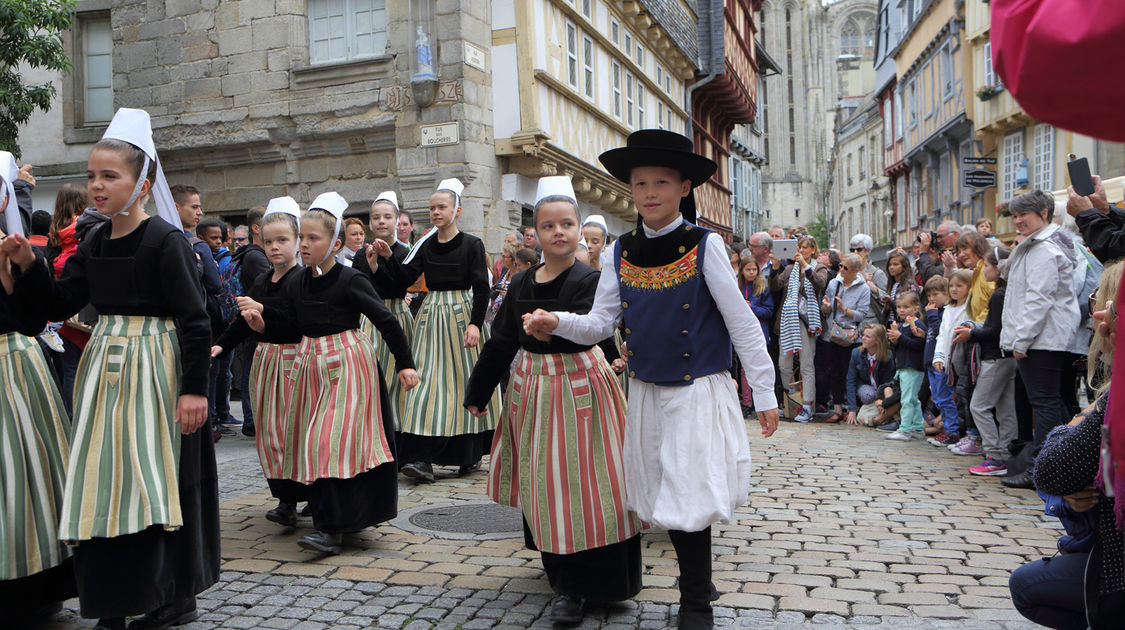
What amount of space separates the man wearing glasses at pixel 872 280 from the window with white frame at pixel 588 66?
742 cm

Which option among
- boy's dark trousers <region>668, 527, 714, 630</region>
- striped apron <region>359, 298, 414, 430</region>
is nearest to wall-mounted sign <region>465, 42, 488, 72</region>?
striped apron <region>359, 298, 414, 430</region>

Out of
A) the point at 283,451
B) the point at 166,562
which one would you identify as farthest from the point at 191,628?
the point at 283,451

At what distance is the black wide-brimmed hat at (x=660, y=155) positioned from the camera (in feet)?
12.4

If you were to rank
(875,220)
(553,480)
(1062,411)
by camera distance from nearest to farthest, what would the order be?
(553,480)
(1062,411)
(875,220)

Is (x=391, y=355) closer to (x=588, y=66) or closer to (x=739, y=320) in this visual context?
(x=739, y=320)

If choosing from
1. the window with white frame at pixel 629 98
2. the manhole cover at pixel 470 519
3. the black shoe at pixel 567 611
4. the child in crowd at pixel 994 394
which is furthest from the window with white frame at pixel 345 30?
the black shoe at pixel 567 611

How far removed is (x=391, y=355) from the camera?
7281 millimetres

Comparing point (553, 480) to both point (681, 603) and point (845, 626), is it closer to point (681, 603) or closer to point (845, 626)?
point (681, 603)

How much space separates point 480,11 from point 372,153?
2.73 m

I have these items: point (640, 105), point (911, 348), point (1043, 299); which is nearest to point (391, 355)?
point (1043, 299)

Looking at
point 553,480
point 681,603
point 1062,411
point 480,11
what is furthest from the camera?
point 480,11

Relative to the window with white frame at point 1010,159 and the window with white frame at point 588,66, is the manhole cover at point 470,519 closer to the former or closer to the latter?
the window with white frame at point 588,66

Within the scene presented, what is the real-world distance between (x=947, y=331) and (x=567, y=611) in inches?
234

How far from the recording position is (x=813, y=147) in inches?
3814
